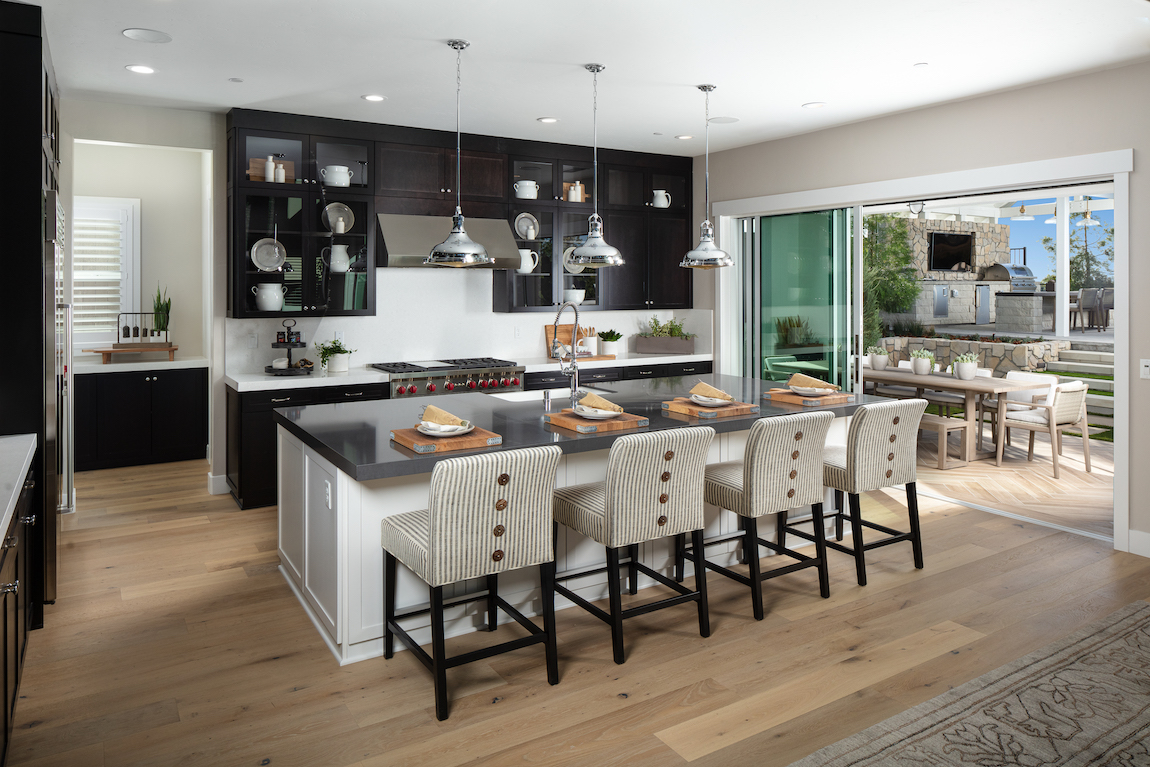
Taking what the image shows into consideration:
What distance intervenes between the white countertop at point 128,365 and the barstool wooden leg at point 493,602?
15.0ft

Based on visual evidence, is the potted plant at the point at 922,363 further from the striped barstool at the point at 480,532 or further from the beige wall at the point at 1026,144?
the striped barstool at the point at 480,532

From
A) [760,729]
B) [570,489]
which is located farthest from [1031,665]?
[570,489]

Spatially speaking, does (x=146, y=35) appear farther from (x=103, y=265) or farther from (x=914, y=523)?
(x=914, y=523)

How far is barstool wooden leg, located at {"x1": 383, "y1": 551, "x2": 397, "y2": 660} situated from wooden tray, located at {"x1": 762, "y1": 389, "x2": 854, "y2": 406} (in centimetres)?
226

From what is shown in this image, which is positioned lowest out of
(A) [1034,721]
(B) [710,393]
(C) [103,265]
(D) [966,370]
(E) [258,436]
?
(A) [1034,721]

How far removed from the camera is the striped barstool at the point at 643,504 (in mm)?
3098

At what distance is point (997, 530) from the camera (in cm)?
499

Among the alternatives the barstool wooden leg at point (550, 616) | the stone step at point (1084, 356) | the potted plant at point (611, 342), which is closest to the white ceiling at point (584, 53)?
the potted plant at point (611, 342)

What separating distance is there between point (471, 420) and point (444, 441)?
24.7 inches

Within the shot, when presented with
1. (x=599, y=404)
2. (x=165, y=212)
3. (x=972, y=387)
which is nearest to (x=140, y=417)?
(x=165, y=212)

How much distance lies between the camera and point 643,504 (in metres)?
3.17

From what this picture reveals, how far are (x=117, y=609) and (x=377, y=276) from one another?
3292 millimetres

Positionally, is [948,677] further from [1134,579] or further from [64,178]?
[64,178]

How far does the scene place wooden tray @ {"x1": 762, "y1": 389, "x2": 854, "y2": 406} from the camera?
4.22 meters
